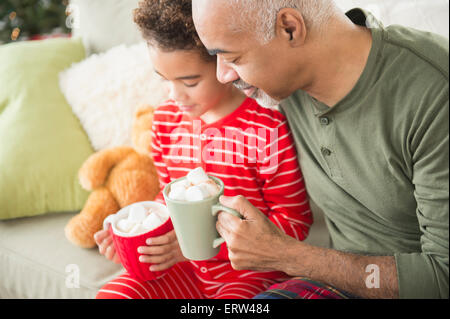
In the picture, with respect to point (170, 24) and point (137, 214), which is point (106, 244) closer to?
point (137, 214)

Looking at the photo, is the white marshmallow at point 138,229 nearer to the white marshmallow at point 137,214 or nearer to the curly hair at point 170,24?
the white marshmallow at point 137,214

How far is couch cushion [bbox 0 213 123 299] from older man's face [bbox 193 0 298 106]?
65cm

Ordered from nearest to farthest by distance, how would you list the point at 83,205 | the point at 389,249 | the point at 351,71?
the point at 351,71 → the point at 389,249 → the point at 83,205

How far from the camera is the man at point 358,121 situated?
691mm

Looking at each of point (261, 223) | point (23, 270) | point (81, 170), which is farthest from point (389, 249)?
point (23, 270)

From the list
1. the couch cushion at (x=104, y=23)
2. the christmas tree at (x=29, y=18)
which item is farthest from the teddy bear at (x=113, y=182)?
the christmas tree at (x=29, y=18)

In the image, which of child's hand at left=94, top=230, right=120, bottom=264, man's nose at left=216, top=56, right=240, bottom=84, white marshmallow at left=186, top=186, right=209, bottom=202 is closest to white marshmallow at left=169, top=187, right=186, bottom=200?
white marshmallow at left=186, top=186, right=209, bottom=202

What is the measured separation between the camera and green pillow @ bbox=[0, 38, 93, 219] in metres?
1.24

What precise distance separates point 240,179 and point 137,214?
0.89 ft

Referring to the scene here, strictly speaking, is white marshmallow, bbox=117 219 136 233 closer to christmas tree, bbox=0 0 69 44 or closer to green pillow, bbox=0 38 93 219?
green pillow, bbox=0 38 93 219

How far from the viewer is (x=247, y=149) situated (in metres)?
0.98

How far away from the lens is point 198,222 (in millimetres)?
709

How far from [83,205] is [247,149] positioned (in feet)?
2.02

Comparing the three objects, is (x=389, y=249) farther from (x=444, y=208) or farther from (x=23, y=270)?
(x=23, y=270)
